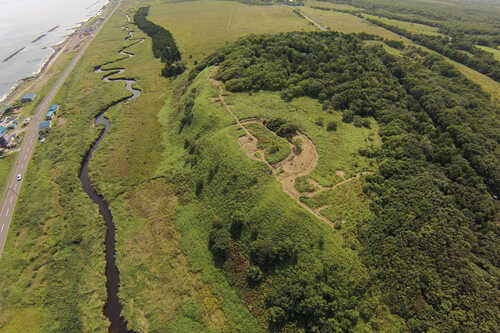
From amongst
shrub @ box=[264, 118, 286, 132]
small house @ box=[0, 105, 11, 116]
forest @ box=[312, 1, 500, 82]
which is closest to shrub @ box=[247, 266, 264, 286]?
shrub @ box=[264, 118, 286, 132]

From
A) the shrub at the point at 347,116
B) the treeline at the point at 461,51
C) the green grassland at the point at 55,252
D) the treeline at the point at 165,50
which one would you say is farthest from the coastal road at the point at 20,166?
the treeline at the point at 461,51

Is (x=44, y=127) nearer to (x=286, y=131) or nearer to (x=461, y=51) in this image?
(x=286, y=131)

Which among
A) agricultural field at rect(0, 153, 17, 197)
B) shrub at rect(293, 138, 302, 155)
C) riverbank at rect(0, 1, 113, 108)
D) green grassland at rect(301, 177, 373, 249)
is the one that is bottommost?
agricultural field at rect(0, 153, 17, 197)

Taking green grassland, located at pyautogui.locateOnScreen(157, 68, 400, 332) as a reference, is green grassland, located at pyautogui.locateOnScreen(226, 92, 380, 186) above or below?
above

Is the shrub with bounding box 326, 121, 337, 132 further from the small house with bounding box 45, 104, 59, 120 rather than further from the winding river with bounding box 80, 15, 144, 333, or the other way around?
the small house with bounding box 45, 104, 59, 120

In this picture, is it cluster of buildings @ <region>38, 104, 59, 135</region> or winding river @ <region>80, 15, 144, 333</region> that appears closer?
winding river @ <region>80, 15, 144, 333</region>

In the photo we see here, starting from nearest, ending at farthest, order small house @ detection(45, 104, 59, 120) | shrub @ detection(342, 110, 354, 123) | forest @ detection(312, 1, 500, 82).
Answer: shrub @ detection(342, 110, 354, 123) → small house @ detection(45, 104, 59, 120) → forest @ detection(312, 1, 500, 82)

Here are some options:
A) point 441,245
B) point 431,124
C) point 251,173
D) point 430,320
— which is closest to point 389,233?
point 441,245

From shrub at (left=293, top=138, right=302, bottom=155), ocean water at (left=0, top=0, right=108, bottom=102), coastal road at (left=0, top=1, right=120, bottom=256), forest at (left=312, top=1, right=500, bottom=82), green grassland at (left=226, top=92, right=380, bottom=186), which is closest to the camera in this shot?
coastal road at (left=0, top=1, right=120, bottom=256)
